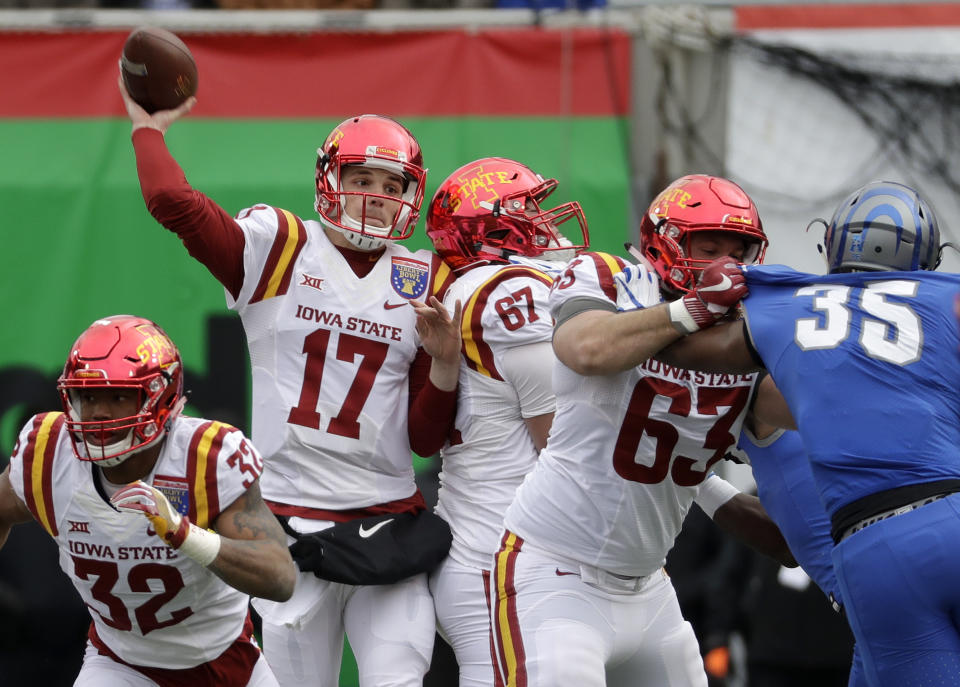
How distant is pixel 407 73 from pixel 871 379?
392cm

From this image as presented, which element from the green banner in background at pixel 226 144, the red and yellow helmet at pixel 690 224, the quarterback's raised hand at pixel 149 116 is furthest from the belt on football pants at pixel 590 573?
the green banner in background at pixel 226 144

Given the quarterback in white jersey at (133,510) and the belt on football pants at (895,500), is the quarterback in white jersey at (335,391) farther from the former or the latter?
the belt on football pants at (895,500)

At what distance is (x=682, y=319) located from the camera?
9.85 ft

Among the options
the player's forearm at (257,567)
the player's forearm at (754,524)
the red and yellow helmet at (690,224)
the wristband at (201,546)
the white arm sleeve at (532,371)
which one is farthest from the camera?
the player's forearm at (754,524)

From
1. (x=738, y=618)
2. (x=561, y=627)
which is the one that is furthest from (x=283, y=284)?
(x=738, y=618)

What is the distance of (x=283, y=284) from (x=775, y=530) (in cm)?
160

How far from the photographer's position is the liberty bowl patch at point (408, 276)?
13.0ft

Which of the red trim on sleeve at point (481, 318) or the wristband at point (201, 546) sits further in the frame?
the red trim on sleeve at point (481, 318)

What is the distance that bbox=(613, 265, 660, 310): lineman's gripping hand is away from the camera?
10.7 feet

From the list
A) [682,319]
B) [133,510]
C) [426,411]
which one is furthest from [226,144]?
[682,319]

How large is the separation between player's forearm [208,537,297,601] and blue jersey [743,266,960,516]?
131 cm

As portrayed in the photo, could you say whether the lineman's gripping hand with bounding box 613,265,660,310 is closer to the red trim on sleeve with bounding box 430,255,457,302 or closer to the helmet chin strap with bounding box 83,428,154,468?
the red trim on sleeve with bounding box 430,255,457,302

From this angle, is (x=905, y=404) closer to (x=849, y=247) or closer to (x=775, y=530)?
(x=849, y=247)

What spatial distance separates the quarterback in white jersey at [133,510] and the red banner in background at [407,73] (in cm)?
298
